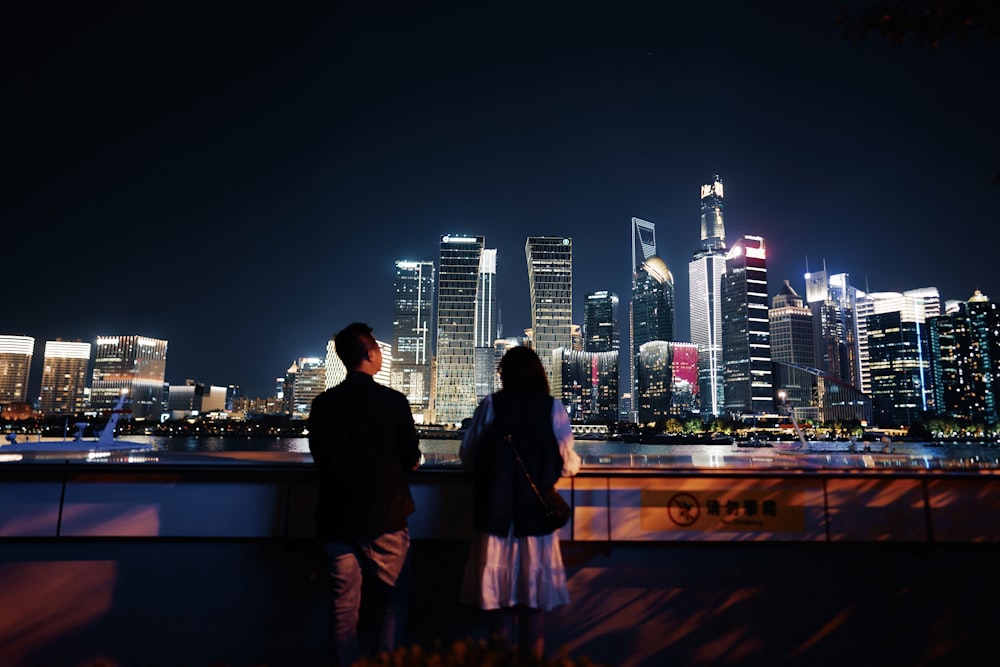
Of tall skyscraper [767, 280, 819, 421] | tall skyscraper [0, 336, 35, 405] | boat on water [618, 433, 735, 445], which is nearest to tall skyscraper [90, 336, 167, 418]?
tall skyscraper [0, 336, 35, 405]

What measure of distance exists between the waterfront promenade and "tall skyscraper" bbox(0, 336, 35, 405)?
168 meters

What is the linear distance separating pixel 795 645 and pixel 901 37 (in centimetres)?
369

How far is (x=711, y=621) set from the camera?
3.79 m

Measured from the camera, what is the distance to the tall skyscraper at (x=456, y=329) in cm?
13300

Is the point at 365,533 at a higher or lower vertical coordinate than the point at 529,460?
lower

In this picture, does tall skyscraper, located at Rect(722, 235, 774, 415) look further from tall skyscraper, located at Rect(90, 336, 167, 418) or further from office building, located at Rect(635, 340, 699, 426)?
tall skyscraper, located at Rect(90, 336, 167, 418)

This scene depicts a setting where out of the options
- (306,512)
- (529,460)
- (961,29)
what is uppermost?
(961,29)

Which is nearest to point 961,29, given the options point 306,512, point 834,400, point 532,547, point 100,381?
point 532,547

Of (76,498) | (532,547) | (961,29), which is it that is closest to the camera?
(961,29)

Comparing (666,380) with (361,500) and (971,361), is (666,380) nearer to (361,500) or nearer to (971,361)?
(971,361)

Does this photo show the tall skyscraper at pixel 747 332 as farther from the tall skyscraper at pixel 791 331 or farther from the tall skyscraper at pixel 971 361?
the tall skyscraper at pixel 971 361

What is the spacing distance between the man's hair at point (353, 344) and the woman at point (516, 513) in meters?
0.75

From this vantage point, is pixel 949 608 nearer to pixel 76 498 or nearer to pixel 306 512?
pixel 306 512

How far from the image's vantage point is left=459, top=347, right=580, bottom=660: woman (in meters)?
2.76
